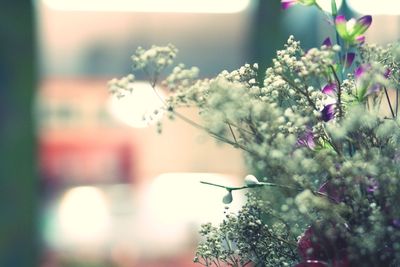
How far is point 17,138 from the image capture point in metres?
3.58

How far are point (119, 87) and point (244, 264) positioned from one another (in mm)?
206

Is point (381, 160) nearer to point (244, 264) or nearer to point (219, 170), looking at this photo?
point (244, 264)

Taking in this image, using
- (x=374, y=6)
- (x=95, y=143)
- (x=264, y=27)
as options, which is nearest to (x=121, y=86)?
(x=374, y=6)

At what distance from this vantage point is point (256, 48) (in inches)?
137

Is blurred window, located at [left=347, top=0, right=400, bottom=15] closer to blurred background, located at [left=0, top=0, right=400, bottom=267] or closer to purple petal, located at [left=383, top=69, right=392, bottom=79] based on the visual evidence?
blurred background, located at [left=0, top=0, right=400, bottom=267]

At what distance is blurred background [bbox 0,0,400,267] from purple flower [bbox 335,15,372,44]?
284cm

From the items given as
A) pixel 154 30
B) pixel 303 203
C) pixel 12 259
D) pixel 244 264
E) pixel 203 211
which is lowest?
pixel 12 259

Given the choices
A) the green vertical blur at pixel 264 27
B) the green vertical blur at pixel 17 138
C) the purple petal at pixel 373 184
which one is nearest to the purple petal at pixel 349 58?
the purple petal at pixel 373 184

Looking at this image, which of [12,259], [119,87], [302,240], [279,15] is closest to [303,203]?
[302,240]

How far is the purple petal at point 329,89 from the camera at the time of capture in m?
0.67

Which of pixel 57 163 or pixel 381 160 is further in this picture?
pixel 57 163

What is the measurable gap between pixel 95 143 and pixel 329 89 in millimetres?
3153

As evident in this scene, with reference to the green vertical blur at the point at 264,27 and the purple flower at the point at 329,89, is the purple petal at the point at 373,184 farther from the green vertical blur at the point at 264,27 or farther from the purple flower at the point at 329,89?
the green vertical blur at the point at 264,27

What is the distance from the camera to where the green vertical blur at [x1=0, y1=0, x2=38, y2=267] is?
11.6 ft
